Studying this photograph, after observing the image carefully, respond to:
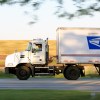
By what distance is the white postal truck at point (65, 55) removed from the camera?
29.1 metres

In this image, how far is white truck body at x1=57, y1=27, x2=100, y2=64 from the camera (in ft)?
95.3

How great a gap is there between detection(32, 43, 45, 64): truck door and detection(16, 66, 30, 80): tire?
2.19 feet

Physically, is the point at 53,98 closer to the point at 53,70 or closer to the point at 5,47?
the point at 53,70

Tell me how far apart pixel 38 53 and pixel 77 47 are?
2.48m

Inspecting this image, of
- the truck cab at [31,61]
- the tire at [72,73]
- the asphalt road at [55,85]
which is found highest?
the truck cab at [31,61]

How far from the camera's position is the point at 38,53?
29359mm

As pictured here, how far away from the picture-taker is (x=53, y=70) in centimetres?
2925

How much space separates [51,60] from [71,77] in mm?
1770

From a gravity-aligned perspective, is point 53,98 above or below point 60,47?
below

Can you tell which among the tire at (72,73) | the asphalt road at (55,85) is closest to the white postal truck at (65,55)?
the tire at (72,73)

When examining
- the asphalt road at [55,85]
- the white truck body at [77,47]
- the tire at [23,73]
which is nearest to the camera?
the asphalt road at [55,85]

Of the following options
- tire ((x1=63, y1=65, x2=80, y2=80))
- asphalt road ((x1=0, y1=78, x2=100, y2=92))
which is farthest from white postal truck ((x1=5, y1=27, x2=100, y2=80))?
asphalt road ((x1=0, y1=78, x2=100, y2=92))

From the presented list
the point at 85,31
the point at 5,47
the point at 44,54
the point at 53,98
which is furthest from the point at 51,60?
the point at 5,47

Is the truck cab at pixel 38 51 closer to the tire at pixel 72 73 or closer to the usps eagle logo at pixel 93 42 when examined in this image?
the tire at pixel 72 73
